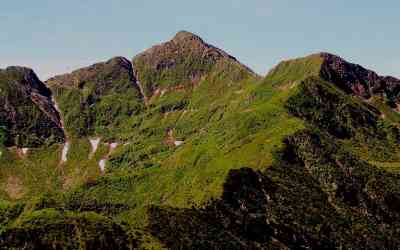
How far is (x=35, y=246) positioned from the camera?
187 meters

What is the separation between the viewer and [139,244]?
199625 mm

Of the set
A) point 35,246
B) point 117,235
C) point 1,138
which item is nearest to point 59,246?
point 35,246

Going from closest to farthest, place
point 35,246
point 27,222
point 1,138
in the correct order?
point 1,138
point 35,246
point 27,222

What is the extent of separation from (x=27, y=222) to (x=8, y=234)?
38.5 ft

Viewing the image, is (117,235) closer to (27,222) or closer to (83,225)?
(83,225)

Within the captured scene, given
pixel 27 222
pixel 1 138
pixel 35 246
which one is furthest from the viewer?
pixel 27 222

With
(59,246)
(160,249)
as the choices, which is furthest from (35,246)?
(160,249)

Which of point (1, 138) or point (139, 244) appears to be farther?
point (139, 244)

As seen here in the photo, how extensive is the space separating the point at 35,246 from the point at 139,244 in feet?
111

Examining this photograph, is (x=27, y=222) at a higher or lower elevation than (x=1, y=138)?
lower

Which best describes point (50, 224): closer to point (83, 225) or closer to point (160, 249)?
point (83, 225)

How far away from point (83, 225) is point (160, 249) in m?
26.8

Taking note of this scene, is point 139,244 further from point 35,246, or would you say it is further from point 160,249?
point 35,246

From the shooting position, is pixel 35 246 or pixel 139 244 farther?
pixel 139 244
